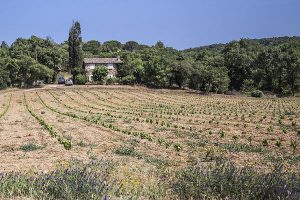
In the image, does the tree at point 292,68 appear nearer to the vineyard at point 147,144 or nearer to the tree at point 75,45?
the tree at point 75,45

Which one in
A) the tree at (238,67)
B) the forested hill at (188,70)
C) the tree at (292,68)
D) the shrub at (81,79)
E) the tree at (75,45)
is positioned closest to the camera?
the forested hill at (188,70)

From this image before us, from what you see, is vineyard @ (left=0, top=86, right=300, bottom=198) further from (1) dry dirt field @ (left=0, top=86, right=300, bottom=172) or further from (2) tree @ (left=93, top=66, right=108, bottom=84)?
(2) tree @ (left=93, top=66, right=108, bottom=84)

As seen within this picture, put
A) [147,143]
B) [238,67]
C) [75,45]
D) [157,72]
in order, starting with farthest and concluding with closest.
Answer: [238,67] → [75,45] → [157,72] → [147,143]

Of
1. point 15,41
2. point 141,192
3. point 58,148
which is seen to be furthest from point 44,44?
point 141,192

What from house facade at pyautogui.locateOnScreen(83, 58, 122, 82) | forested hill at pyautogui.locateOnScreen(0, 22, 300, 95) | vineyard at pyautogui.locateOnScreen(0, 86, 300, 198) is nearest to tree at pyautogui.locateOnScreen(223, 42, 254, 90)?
forested hill at pyautogui.locateOnScreen(0, 22, 300, 95)

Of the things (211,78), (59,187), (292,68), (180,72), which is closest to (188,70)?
(180,72)

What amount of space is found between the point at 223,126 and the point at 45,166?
18.5 m

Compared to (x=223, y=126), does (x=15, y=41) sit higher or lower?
higher

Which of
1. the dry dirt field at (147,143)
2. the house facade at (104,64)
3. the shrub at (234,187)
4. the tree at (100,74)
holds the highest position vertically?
the house facade at (104,64)

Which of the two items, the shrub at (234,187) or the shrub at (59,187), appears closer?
the shrub at (59,187)

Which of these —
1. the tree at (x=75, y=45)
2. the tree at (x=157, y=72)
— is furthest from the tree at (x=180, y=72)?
the tree at (x=75, y=45)

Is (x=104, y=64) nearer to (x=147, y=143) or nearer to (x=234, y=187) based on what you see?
(x=147, y=143)

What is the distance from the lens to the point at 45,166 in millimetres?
14336

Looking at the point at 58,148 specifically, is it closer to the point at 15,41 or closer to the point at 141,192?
the point at 141,192
